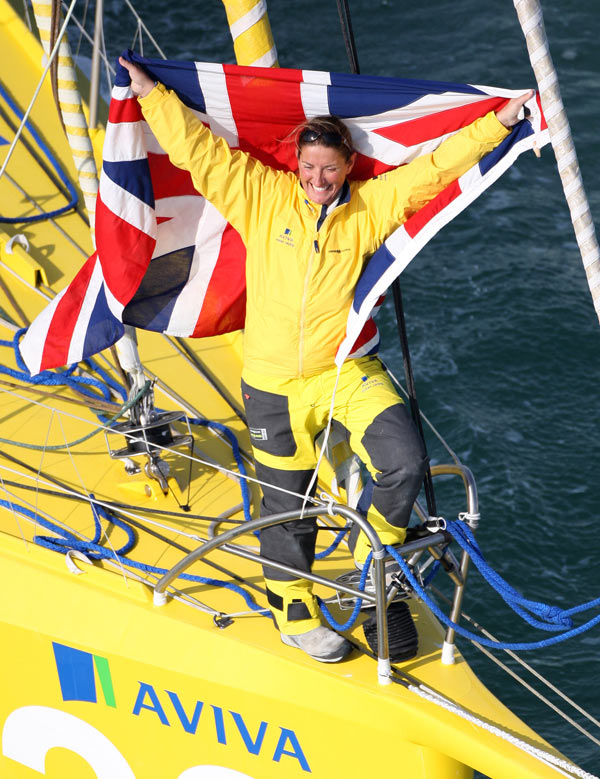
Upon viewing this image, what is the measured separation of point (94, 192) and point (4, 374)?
1069mm

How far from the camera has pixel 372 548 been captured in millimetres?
3254

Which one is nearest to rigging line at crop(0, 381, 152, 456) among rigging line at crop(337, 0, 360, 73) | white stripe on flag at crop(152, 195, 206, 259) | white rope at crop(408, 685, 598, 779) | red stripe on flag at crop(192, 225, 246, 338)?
red stripe on flag at crop(192, 225, 246, 338)

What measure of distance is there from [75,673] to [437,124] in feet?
7.51

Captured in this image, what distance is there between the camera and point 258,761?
12.3 ft

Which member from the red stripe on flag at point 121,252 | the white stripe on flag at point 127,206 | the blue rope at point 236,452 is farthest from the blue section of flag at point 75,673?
the white stripe on flag at point 127,206

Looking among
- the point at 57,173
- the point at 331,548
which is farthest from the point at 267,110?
the point at 57,173

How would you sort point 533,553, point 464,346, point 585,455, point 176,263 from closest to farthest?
point 176,263 → point 533,553 → point 585,455 → point 464,346

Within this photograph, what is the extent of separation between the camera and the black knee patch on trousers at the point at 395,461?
3346mm

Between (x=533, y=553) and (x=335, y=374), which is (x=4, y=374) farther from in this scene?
→ (x=533, y=553)

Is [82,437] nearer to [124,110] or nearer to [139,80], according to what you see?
[124,110]

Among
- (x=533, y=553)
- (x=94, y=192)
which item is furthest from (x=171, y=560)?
(x=533, y=553)

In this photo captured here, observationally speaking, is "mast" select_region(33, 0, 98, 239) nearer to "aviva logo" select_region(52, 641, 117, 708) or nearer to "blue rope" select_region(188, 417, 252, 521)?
"blue rope" select_region(188, 417, 252, 521)

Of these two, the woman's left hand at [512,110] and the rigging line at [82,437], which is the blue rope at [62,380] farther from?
the woman's left hand at [512,110]

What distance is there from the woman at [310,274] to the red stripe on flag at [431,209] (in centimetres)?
3
